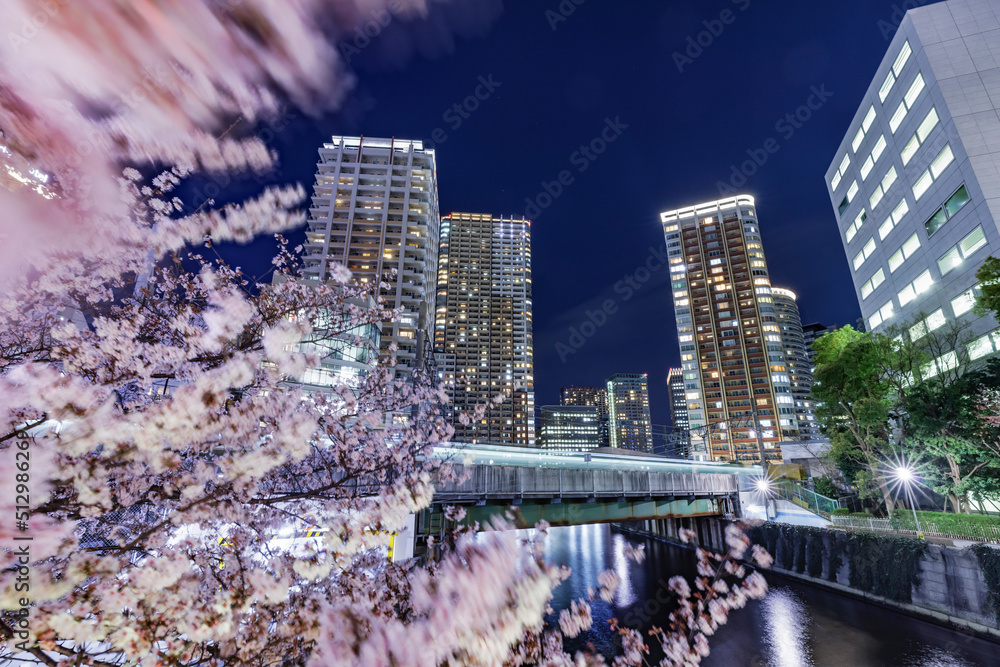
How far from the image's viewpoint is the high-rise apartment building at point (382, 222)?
79812 millimetres

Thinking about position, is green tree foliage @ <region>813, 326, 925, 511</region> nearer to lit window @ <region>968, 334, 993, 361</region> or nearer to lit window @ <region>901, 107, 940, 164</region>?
lit window @ <region>968, 334, 993, 361</region>

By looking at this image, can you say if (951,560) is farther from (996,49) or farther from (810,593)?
(996,49)

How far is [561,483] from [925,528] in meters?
18.2

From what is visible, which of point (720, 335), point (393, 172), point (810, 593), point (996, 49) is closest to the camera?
point (810, 593)

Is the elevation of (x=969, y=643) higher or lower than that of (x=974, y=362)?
lower

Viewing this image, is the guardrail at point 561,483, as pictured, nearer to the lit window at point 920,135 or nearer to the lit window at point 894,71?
the lit window at point 920,135

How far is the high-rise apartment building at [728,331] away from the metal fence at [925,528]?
238 feet

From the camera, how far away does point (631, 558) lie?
38.8 metres

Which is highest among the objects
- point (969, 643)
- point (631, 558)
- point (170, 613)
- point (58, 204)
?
point (58, 204)

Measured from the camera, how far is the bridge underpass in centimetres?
1567

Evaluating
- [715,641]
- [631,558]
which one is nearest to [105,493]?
[715,641]

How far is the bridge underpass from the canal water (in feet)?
16.7

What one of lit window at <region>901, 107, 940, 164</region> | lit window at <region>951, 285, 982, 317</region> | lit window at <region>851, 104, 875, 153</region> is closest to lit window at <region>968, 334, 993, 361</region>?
lit window at <region>951, 285, 982, 317</region>

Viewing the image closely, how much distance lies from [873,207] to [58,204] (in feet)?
173
